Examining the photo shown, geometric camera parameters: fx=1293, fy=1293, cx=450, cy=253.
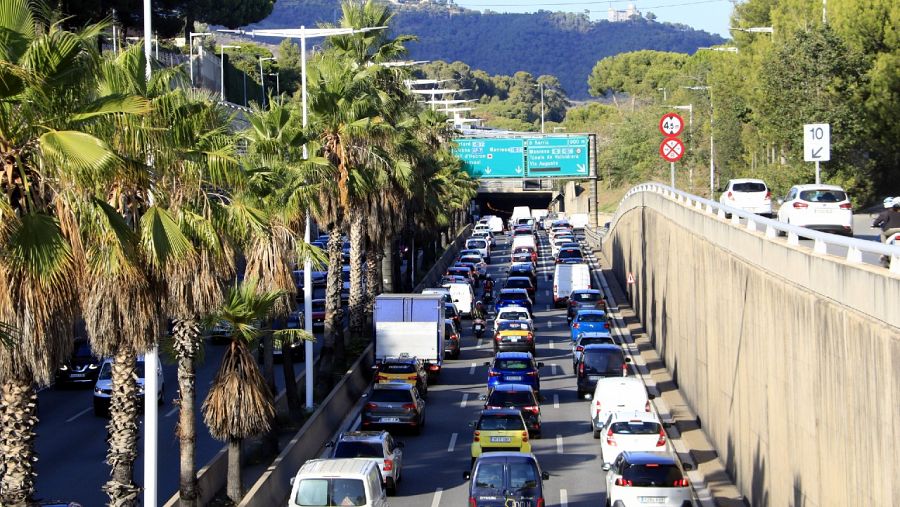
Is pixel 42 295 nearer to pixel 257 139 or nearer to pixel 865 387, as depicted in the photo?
pixel 865 387

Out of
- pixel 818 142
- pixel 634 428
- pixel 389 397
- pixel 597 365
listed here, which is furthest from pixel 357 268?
pixel 634 428

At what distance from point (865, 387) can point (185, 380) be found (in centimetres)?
1316

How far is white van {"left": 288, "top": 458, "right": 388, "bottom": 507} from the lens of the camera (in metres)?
20.5

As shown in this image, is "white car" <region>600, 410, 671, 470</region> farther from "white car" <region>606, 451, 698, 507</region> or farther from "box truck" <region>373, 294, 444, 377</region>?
"box truck" <region>373, 294, 444, 377</region>

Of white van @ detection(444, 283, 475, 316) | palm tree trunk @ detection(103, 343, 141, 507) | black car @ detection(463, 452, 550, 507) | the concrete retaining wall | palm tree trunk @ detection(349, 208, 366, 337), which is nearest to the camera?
the concrete retaining wall

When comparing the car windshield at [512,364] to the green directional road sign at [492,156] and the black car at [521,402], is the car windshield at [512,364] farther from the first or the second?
the green directional road sign at [492,156]

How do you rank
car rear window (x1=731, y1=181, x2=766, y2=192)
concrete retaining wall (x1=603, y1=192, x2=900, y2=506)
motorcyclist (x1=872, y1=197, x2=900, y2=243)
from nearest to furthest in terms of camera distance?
concrete retaining wall (x1=603, y1=192, x2=900, y2=506), motorcyclist (x1=872, y1=197, x2=900, y2=243), car rear window (x1=731, y1=181, x2=766, y2=192)

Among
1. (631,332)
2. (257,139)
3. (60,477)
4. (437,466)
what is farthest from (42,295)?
(631,332)

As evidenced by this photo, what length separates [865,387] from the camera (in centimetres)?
1659

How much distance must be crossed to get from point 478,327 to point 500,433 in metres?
25.6

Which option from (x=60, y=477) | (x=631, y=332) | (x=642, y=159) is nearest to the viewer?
(x=60, y=477)

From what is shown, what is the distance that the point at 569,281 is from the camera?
208ft

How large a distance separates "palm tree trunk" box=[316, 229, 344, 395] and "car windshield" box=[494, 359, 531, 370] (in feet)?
17.5

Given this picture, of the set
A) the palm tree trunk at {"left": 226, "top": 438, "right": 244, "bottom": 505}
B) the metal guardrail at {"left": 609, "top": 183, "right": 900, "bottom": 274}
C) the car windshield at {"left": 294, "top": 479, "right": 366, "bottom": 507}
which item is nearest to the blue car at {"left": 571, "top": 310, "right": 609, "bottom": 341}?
the metal guardrail at {"left": 609, "top": 183, "right": 900, "bottom": 274}
